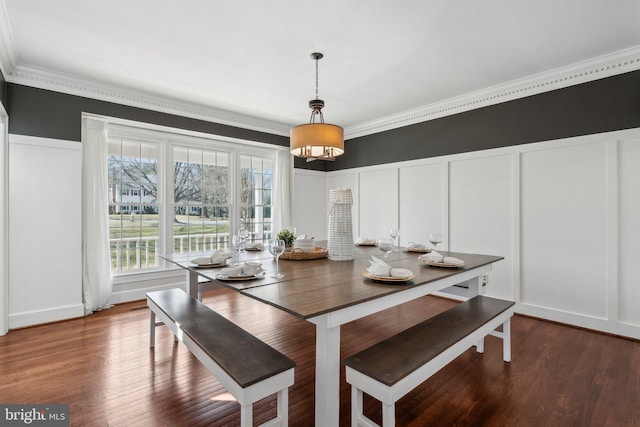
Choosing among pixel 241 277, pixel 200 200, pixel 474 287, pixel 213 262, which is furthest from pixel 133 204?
pixel 474 287

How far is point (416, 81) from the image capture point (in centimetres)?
358

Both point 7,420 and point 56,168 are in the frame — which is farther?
point 56,168

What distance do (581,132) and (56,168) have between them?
583cm

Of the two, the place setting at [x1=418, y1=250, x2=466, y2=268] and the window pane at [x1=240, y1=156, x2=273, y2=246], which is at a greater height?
the window pane at [x1=240, y1=156, x2=273, y2=246]

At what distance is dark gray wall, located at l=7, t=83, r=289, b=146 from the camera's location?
3172 millimetres

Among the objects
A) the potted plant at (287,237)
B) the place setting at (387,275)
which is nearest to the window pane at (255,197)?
the potted plant at (287,237)

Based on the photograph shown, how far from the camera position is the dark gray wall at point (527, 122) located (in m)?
3.00

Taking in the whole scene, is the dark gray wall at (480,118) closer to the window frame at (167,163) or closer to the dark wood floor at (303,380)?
the window frame at (167,163)

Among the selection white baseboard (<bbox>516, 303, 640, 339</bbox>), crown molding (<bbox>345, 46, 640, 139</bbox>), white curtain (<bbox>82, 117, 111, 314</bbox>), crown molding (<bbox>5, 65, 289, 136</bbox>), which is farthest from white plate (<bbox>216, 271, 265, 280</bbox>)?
crown molding (<bbox>345, 46, 640, 139</bbox>)

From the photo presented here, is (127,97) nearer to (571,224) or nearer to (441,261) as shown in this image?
(441,261)

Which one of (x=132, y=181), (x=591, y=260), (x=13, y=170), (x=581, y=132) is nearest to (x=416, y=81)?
(x=581, y=132)

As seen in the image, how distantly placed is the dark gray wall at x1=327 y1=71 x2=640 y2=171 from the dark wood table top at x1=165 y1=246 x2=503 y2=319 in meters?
2.03

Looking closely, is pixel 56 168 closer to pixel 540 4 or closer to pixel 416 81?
pixel 416 81

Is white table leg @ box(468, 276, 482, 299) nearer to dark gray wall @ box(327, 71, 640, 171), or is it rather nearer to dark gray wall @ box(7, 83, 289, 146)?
dark gray wall @ box(327, 71, 640, 171)
